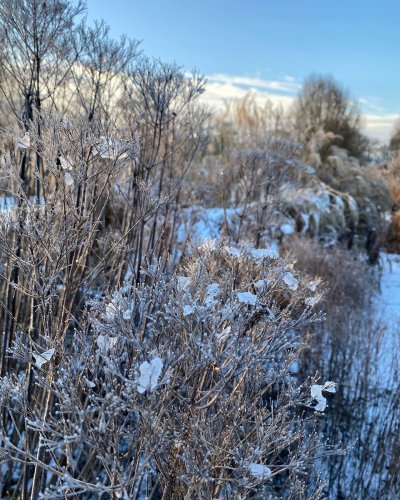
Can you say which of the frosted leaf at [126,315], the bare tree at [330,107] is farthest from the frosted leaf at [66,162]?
the bare tree at [330,107]

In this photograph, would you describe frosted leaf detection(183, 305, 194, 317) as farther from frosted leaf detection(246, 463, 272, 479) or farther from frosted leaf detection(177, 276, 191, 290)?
frosted leaf detection(246, 463, 272, 479)

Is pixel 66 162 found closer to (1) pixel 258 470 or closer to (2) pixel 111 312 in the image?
(2) pixel 111 312

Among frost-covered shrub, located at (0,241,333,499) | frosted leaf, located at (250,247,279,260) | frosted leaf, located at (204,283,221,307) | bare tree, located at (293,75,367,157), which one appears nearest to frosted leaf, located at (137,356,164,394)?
frost-covered shrub, located at (0,241,333,499)

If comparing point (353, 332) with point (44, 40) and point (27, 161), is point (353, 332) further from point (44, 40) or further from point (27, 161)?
point (44, 40)

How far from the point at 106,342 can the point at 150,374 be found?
0.84ft

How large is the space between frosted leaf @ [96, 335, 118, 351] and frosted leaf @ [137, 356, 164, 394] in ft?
0.73

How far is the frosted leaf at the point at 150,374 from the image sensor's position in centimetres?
128

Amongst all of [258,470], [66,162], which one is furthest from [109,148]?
[258,470]

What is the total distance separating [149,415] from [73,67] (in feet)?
7.30

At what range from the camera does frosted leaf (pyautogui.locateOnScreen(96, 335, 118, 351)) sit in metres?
1.47

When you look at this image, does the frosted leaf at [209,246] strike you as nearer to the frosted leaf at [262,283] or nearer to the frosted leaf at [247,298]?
the frosted leaf at [262,283]

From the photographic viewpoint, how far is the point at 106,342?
1473mm

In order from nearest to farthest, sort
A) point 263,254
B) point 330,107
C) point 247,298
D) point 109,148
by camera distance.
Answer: point 247,298 → point 109,148 → point 263,254 → point 330,107

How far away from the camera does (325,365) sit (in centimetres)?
435
